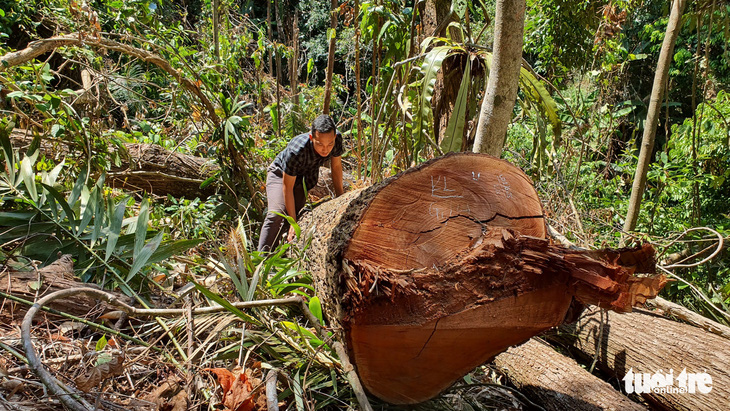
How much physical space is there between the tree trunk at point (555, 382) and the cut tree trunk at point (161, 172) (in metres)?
3.06

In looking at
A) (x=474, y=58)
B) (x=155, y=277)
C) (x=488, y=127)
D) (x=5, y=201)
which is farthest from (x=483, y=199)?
(x=5, y=201)

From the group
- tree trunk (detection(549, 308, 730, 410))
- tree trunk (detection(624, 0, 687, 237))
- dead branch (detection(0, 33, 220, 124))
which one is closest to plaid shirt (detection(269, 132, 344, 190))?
dead branch (detection(0, 33, 220, 124))

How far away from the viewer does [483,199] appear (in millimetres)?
1694

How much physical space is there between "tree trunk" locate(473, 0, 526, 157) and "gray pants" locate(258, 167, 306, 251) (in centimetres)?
152

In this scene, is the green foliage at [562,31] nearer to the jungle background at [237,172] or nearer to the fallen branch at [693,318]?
the jungle background at [237,172]

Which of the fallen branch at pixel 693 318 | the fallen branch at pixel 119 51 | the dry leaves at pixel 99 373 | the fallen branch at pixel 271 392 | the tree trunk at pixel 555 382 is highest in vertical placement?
the fallen branch at pixel 119 51

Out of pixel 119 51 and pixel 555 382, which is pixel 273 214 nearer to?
pixel 119 51

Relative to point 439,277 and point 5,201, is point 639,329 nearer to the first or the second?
point 439,277

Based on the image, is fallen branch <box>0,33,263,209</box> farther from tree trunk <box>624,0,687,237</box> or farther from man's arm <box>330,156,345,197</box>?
tree trunk <box>624,0,687,237</box>

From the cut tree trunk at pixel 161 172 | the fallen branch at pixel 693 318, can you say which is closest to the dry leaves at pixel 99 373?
the fallen branch at pixel 693 318

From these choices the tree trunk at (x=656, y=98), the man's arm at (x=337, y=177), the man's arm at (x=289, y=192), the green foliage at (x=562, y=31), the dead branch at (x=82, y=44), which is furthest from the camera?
the green foliage at (x=562, y=31)

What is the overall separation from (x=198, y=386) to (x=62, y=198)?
1.18 m

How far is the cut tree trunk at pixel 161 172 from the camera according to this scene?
412 centimetres

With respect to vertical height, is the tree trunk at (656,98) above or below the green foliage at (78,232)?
above
